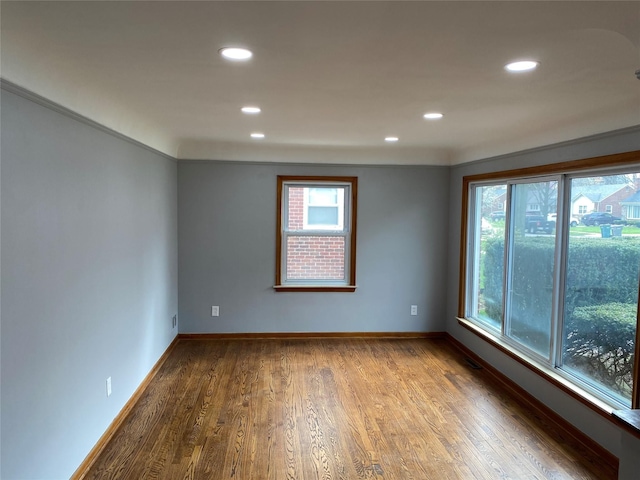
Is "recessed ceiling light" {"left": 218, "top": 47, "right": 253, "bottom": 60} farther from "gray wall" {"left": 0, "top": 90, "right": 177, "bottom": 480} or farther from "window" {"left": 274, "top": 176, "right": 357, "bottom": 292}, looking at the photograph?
"window" {"left": 274, "top": 176, "right": 357, "bottom": 292}

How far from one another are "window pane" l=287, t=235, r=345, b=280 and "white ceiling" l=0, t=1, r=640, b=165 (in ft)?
6.00

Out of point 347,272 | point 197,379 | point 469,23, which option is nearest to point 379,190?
point 347,272

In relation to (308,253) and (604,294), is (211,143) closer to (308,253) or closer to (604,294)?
(308,253)

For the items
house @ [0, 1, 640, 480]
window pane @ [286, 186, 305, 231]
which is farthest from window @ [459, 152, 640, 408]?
window pane @ [286, 186, 305, 231]

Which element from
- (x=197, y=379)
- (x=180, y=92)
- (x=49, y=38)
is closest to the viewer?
(x=49, y=38)

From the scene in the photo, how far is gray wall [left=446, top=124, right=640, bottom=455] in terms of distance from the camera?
2826 millimetres

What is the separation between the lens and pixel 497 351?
424 centimetres

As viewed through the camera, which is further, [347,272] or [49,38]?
[347,272]

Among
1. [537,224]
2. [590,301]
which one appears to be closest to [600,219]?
[590,301]

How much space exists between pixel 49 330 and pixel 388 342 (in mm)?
3896

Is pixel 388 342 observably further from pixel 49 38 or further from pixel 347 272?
pixel 49 38

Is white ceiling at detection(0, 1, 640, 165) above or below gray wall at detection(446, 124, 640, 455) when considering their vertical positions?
above

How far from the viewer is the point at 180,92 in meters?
2.75

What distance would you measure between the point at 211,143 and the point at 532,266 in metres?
3.51
